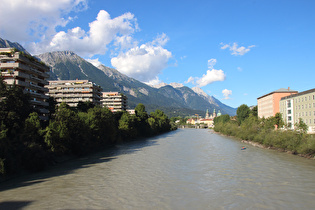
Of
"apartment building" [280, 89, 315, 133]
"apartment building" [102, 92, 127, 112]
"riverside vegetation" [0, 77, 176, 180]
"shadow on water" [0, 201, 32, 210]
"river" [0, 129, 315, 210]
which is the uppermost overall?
"apartment building" [102, 92, 127, 112]

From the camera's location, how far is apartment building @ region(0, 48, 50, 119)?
52.9 meters

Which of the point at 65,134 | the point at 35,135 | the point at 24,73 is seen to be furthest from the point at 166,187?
the point at 24,73

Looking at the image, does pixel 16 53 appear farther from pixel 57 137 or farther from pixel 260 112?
pixel 260 112

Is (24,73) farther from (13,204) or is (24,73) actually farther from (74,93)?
(74,93)

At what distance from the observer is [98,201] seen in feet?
70.0

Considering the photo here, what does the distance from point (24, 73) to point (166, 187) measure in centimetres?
4621

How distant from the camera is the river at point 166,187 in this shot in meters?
20.8

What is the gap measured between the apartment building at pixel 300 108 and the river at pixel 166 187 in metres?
47.2

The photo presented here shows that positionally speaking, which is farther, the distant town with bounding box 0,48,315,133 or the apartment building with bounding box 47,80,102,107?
the apartment building with bounding box 47,80,102,107

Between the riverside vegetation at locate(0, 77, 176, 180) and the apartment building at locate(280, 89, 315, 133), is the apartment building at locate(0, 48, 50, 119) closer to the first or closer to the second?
the riverside vegetation at locate(0, 77, 176, 180)

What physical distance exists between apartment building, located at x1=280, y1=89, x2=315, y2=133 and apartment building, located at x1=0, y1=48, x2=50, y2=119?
68.1 meters

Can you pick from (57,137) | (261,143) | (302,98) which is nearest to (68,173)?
(57,137)

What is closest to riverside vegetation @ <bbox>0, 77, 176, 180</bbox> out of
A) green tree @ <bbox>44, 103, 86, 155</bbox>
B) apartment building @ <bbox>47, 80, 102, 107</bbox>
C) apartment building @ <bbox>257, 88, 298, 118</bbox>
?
green tree @ <bbox>44, 103, 86, 155</bbox>

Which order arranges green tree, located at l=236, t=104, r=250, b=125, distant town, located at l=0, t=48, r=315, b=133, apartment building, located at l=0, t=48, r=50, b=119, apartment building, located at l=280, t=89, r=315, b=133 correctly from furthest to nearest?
green tree, located at l=236, t=104, r=250, b=125 → apartment building, located at l=280, t=89, r=315, b=133 → distant town, located at l=0, t=48, r=315, b=133 → apartment building, located at l=0, t=48, r=50, b=119
